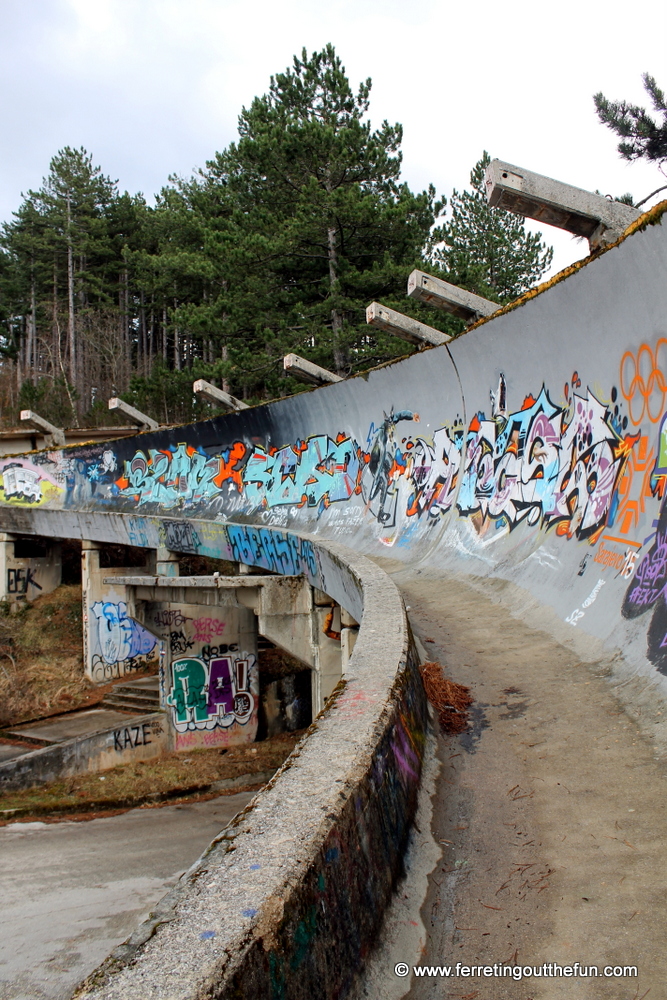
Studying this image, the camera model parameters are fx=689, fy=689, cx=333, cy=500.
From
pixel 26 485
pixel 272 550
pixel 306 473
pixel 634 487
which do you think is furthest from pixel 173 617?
pixel 634 487

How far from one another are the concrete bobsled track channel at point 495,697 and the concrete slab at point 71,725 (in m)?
9.21

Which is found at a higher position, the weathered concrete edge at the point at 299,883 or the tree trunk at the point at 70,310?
the tree trunk at the point at 70,310

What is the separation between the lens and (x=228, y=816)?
12.5 m

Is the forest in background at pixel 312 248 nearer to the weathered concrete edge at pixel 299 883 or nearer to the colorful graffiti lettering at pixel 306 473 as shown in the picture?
the colorful graffiti lettering at pixel 306 473

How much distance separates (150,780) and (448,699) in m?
12.6

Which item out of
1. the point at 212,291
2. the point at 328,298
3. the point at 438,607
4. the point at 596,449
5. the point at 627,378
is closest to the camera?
the point at 627,378

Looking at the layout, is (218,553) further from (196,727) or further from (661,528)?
(661,528)

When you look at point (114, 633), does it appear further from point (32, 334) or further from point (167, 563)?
point (32, 334)

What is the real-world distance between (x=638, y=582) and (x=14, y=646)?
2347cm

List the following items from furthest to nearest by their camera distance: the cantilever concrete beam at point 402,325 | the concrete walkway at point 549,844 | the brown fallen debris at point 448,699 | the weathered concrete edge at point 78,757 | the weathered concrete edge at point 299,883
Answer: the weathered concrete edge at point 78,757 → the cantilever concrete beam at point 402,325 → the brown fallen debris at point 448,699 → the concrete walkway at point 549,844 → the weathered concrete edge at point 299,883

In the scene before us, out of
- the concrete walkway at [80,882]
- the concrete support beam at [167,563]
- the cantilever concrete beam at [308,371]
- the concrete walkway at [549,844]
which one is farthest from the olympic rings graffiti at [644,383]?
the concrete support beam at [167,563]

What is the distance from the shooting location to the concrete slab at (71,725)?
1831 cm

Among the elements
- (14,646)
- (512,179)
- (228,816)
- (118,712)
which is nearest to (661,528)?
(512,179)

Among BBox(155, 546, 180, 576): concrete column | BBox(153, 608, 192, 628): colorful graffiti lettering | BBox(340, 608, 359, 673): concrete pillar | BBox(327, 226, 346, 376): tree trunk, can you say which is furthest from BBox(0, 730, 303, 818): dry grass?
BBox(327, 226, 346, 376): tree trunk
